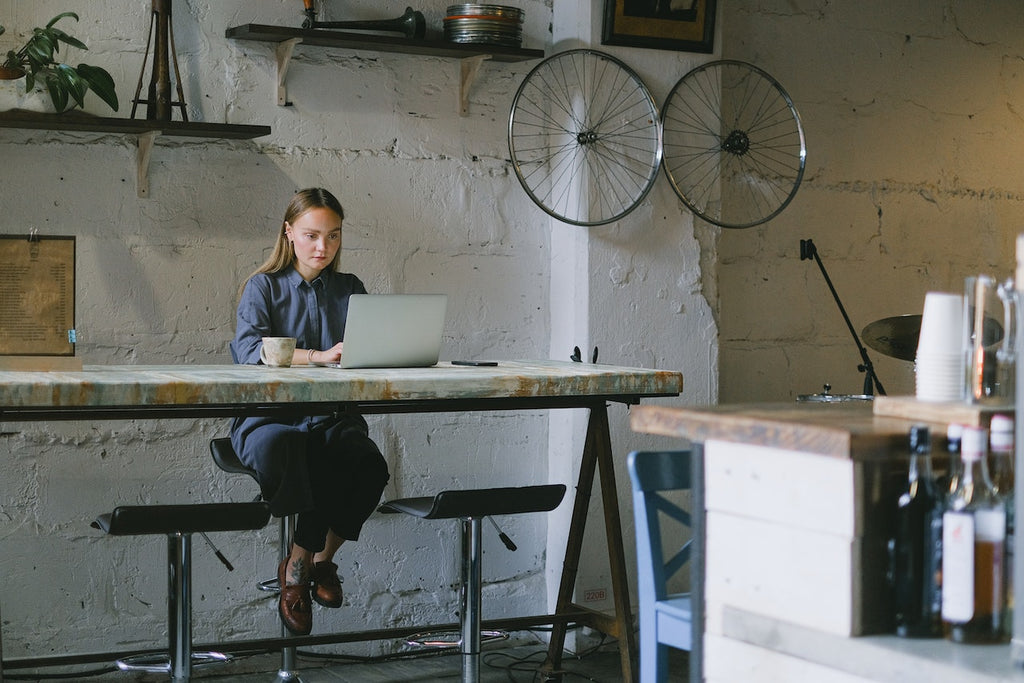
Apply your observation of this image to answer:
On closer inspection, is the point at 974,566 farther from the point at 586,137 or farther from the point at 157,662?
the point at 586,137

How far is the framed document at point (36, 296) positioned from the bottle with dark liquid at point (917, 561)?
6.42ft

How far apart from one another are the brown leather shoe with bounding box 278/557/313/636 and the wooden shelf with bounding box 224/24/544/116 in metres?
1.47

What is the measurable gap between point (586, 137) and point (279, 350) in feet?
4.34

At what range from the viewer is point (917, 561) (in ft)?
4.89

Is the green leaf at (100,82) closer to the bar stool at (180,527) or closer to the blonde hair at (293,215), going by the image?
the blonde hair at (293,215)

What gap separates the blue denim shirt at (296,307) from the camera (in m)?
3.31

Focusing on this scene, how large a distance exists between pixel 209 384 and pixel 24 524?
4.05 ft

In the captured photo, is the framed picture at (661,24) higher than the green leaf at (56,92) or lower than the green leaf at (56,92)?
higher

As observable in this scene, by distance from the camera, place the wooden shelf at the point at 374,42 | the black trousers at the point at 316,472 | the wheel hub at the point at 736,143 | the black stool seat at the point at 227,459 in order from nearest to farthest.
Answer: the black trousers at the point at 316,472 < the black stool seat at the point at 227,459 < the wooden shelf at the point at 374,42 < the wheel hub at the point at 736,143

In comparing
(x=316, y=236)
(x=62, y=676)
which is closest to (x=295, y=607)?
(x=62, y=676)

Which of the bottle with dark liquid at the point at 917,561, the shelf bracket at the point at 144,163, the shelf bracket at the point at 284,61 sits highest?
the shelf bracket at the point at 284,61

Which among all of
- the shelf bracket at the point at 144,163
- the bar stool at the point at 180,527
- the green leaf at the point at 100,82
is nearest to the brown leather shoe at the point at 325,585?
the bar stool at the point at 180,527

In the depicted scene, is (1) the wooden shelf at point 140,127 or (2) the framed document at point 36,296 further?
(1) the wooden shelf at point 140,127

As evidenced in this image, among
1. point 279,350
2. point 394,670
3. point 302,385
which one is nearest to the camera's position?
point 302,385
